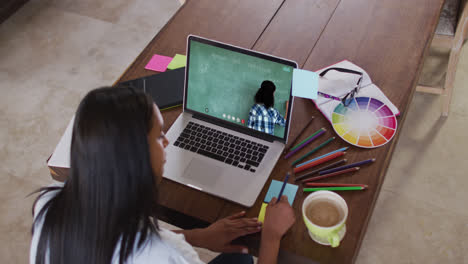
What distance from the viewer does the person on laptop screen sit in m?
1.17

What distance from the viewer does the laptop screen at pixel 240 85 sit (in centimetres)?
115

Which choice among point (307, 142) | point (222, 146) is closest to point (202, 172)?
point (222, 146)

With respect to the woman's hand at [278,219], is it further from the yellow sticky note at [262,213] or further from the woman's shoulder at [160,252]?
the woman's shoulder at [160,252]

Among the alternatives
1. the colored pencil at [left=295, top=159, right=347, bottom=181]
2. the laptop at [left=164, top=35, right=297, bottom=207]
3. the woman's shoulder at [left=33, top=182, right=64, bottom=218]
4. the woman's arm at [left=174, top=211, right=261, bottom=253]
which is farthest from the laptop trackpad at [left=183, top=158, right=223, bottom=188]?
the woman's shoulder at [left=33, top=182, right=64, bottom=218]

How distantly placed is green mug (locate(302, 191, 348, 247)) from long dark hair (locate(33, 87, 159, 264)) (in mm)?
382

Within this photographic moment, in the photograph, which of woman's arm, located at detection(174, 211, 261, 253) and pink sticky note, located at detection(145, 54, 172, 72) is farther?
pink sticky note, located at detection(145, 54, 172, 72)

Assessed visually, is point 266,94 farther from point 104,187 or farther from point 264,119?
point 104,187

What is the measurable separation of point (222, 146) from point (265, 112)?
17 cm

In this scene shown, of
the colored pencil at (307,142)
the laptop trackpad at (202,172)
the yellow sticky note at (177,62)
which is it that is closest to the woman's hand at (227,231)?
the laptop trackpad at (202,172)

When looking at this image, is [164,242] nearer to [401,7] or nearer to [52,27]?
[401,7]

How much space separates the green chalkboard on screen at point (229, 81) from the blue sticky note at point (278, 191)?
0.50 feet

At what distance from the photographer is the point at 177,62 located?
4.95ft

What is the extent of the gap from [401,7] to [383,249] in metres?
→ 1.02

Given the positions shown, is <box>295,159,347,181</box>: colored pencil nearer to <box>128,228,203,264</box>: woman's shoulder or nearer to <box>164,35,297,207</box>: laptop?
<box>164,35,297,207</box>: laptop
